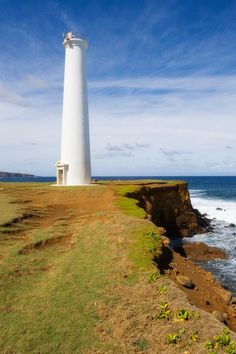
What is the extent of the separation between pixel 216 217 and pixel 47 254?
35303 millimetres

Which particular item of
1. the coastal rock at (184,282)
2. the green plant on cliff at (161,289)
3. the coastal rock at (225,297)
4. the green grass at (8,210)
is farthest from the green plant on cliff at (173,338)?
the green grass at (8,210)

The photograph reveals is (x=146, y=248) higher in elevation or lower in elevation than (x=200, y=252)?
higher

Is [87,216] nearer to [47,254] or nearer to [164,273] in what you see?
[47,254]

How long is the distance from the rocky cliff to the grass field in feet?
45.3

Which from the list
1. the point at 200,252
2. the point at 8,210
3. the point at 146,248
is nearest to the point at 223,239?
the point at 200,252

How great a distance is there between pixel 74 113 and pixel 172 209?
1202 cm

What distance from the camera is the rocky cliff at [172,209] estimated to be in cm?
3002

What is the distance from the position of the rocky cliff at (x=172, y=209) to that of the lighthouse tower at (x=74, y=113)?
567cm

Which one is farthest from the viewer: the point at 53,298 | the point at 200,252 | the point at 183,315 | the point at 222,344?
the point at 200,252

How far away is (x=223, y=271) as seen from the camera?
1956 cm

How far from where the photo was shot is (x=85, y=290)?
30.0ft

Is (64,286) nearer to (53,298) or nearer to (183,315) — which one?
(53,298)

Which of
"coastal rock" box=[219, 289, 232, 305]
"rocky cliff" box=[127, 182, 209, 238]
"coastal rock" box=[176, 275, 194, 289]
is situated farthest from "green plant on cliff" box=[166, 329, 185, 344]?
"rocky cliff" box=[127, 182, 209, 238]

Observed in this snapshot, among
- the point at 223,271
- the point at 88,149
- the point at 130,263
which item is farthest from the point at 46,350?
the point at 88,149
